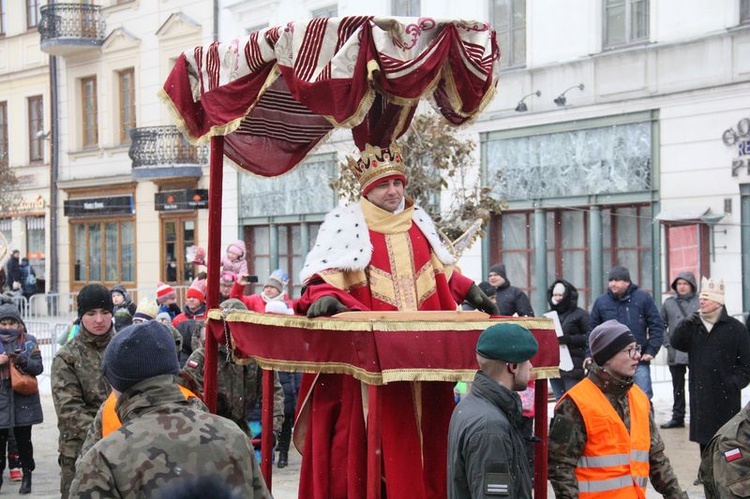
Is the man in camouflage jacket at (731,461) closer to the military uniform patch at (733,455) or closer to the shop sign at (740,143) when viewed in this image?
the military uniform patch at (733,455)

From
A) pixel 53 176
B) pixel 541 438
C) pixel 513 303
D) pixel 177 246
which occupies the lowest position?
pixel 541 438

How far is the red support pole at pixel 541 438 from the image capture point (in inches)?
216

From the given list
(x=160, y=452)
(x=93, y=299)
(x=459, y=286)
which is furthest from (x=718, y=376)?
(x=160, y=452)

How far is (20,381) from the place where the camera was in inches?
378

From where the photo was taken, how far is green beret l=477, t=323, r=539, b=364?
4.34 m

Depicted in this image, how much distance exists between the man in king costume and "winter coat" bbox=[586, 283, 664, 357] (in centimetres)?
490

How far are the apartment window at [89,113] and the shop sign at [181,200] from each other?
3821mm

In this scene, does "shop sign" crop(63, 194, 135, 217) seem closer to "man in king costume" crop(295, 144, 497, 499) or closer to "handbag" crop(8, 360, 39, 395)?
"handbag" crop(8, 360, 39, 395)

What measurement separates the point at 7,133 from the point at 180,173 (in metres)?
8.35

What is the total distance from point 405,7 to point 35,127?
1434 centimetres

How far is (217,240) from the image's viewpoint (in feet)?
22.5

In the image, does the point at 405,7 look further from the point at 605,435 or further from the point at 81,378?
the point at 605,435

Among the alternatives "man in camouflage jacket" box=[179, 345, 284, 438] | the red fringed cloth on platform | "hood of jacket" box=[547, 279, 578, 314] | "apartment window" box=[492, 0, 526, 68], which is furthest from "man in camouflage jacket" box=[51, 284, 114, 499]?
"apartment window" box=[492, 0, 526, 68]

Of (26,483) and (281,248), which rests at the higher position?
(281,248)
